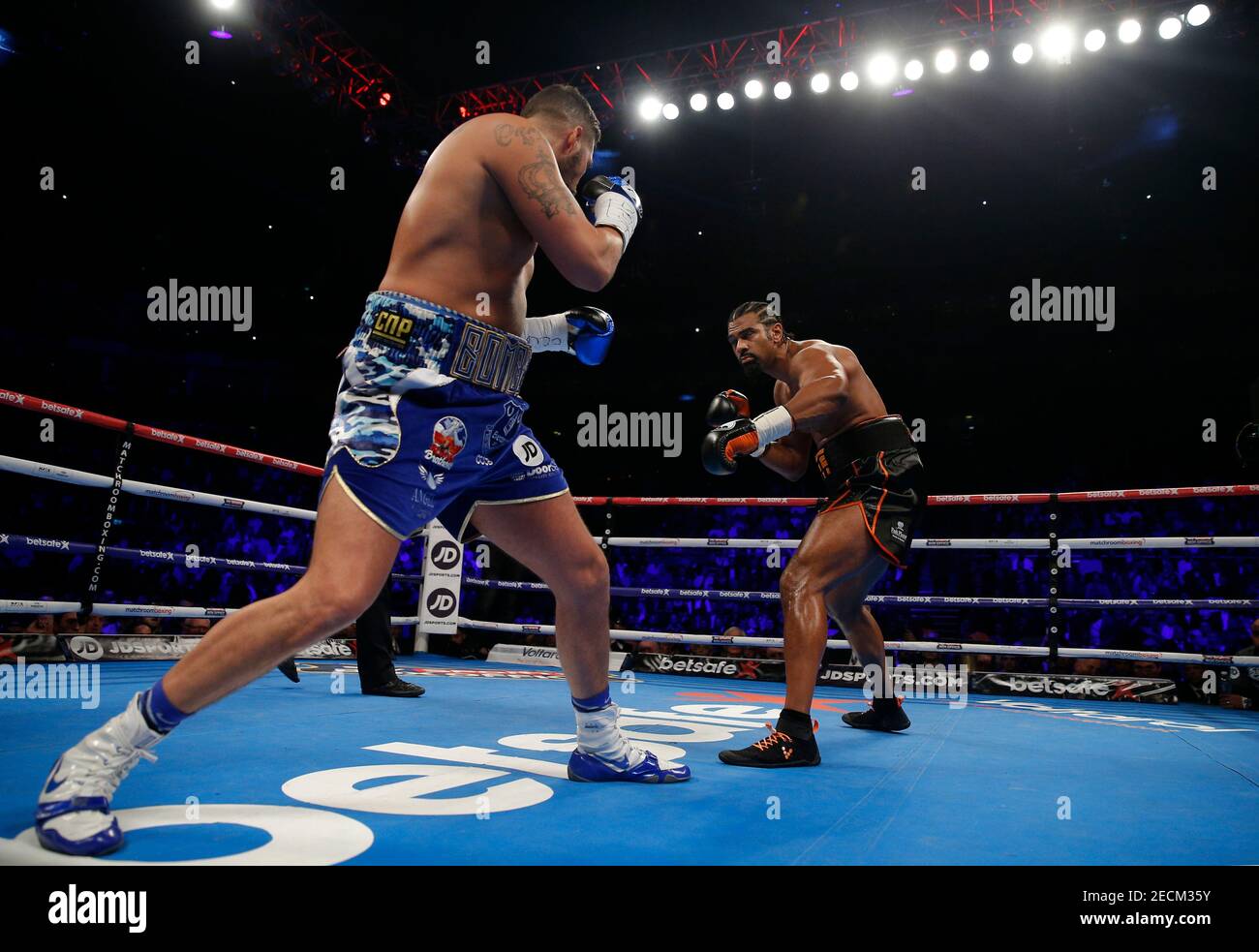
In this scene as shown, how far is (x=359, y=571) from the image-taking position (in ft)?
4.25

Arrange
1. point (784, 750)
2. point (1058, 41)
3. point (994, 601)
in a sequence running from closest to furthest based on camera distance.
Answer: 1. point (784, 750)
2. point (994, 601)
3. point (1058, 41)

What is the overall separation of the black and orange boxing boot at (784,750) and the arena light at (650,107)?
675 centimetres

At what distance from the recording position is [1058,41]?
6184 mm

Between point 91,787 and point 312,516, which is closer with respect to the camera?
point 91,787

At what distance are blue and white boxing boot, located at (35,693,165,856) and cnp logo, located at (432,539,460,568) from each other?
147 inches

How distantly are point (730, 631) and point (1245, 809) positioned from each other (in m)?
6.14

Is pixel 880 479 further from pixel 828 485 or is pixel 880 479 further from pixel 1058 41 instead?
pixel 1058 41

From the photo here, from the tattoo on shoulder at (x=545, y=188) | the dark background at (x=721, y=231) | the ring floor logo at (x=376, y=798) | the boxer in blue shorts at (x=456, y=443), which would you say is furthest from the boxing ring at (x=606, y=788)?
the dark background at (x=721, y=231)

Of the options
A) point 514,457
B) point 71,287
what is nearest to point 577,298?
point 71,287

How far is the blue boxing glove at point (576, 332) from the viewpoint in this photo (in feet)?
5.86

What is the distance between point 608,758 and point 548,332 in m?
0.96

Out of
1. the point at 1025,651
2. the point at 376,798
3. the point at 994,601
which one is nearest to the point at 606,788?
the point at 376,798

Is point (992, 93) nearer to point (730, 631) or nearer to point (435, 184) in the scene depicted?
point (730, 631)

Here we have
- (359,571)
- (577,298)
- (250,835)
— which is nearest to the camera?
(250,835)
